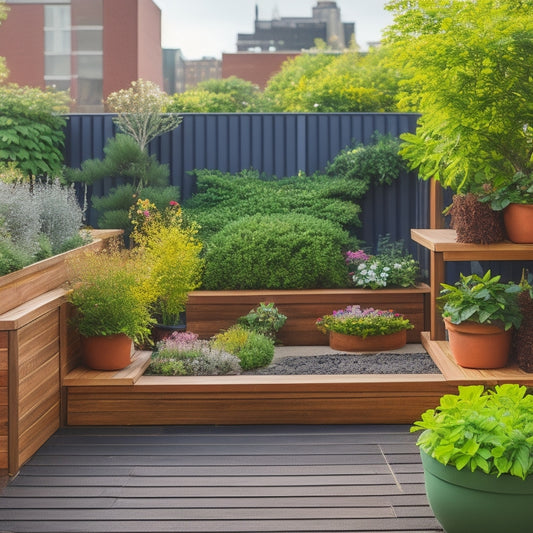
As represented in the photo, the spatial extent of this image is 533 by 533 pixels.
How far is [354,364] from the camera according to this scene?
639cm

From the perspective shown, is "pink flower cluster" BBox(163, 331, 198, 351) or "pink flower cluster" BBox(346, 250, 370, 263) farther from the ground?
"pink flower cluster" BBox(346, 250, 370, 263)

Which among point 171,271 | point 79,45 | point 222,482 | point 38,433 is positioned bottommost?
point 222,482

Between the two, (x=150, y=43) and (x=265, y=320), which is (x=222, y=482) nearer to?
(x=265, y=320)

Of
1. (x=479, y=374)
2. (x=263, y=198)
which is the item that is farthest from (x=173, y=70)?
(x=479, y=374)

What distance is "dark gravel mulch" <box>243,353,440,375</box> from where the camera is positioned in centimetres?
610

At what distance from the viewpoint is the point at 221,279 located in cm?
800

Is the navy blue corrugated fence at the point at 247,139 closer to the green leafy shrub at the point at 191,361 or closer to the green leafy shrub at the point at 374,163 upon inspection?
the green leafy shrub at the point at 374,163

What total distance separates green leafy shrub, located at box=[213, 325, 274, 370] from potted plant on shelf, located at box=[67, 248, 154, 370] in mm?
767

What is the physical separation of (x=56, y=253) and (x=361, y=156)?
3.81 metres

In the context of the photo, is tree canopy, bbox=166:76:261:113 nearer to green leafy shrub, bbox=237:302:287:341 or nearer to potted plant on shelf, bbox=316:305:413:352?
green leafy shrub, bbox=237:302:287:341

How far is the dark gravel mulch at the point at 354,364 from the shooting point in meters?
6.10

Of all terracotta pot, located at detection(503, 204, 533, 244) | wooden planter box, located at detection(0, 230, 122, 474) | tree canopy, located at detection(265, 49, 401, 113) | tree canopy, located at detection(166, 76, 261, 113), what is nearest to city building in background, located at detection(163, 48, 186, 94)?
tree canopy, located at detection(265, 49, 401, 113)

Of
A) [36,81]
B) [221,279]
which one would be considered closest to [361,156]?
[221,279]

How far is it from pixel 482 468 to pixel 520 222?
2821 millimetres
